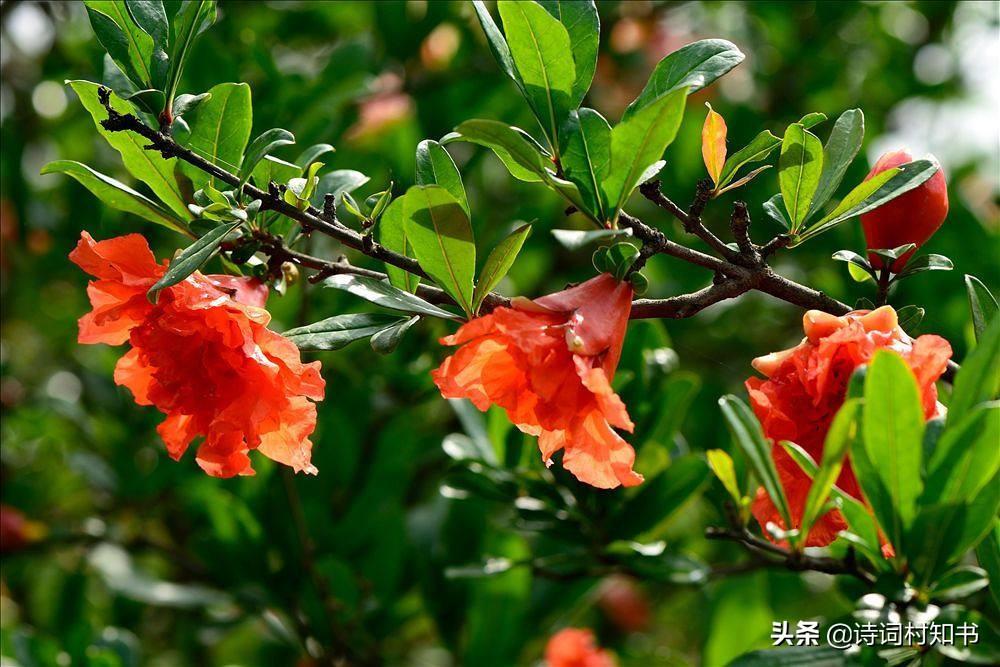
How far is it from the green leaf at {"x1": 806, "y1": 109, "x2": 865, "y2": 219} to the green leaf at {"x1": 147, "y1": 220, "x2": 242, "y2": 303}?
1.68 ft

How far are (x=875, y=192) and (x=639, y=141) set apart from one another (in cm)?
26

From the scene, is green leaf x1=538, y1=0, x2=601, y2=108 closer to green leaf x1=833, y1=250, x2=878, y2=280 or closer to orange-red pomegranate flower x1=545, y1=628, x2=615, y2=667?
green leaf x1=833, y1=250, x2=878, y2=280

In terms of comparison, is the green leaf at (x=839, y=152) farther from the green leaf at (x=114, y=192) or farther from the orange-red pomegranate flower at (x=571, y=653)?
the orange-red pomegranate flower at (x=571, y=653)

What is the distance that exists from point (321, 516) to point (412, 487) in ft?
1.90

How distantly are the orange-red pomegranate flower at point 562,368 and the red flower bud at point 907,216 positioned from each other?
0.30 metres

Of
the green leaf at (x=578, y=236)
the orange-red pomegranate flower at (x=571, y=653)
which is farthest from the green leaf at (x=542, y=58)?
the orange-red pomegranate flower at (x=571, y=653)

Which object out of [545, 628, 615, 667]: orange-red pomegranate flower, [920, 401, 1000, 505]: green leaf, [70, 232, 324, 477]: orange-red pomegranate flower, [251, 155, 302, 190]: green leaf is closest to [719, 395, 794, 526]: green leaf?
[920, 401, 1000, 505]: green leaf

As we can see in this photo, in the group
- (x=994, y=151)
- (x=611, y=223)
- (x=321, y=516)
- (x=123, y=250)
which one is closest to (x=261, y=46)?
(x=321, y=516)

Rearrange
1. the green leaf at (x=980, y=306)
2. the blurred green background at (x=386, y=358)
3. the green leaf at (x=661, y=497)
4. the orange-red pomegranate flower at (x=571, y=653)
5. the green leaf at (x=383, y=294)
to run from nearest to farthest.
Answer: the green leaf at (x=383, y=294), the green leaf at (x=980, y=306), the green leaf at (x=661, y=497), the blurred green background at (x=386, y=358), the orange-red pomegranate flower at (x=571, y=653)

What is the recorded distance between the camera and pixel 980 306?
0.93m

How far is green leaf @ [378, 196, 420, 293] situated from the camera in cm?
93

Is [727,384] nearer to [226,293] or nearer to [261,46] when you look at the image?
[261,46]

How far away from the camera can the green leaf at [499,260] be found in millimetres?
825

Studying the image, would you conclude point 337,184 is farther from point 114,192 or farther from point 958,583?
point 958,583
